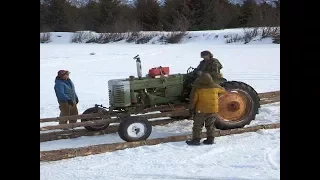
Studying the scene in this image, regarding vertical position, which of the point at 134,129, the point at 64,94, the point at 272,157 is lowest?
the point at 272,157

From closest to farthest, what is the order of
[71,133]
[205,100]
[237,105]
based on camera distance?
[205,100], [71,133], [237,105]

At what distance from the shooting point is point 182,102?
22.6ft

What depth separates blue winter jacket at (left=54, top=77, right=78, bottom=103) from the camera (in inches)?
287

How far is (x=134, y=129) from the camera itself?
19.9 ft

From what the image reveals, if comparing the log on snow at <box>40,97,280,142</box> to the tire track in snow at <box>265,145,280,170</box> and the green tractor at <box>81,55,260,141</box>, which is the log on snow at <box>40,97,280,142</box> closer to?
the green tractor at <box>81,55,260,141</box>

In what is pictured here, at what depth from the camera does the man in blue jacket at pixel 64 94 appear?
23.9 feet

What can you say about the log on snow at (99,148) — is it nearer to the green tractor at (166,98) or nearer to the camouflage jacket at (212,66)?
the green tractor at (166,98)

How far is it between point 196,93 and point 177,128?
3.67 ft

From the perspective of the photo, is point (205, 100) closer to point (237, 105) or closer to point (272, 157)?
point (237, 105)

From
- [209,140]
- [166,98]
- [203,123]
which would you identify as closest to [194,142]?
[209,140]

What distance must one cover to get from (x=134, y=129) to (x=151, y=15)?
3006 centimetres

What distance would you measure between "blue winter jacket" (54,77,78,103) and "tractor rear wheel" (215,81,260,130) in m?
2.49

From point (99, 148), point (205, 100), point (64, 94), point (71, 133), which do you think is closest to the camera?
point (99, 148)
